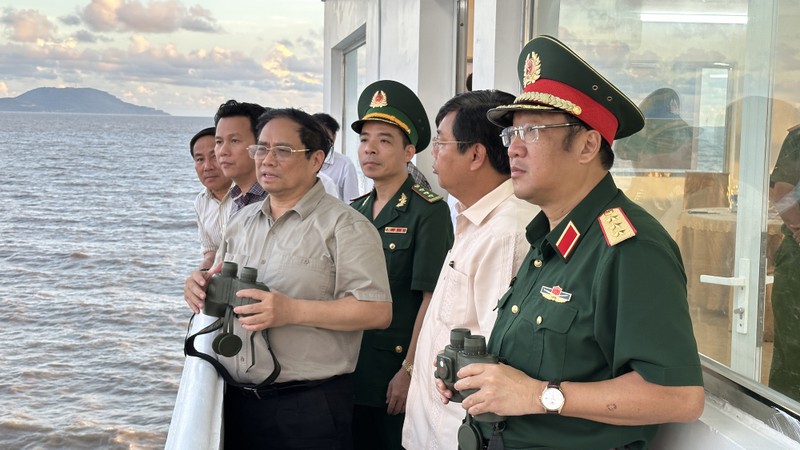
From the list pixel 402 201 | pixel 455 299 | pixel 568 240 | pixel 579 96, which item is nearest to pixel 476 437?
pixel 568 240

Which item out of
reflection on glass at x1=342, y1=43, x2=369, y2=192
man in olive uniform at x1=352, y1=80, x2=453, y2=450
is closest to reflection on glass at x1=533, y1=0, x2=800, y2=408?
man in olive uniform at x1=352, y1=80, x2=453, y2=450

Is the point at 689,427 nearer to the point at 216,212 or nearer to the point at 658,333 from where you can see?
the point at 658,333

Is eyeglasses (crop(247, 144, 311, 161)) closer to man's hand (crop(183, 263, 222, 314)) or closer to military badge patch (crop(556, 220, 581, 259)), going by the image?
man's hand (crop(183, 263, 222, 314))

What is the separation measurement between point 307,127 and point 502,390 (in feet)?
4.64

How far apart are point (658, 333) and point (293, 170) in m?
1.47

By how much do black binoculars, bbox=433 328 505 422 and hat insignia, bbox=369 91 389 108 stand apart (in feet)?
6.44

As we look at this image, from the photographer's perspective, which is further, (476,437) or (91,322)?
(91,322)

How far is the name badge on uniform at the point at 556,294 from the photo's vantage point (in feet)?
5.29

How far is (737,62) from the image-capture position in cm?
207

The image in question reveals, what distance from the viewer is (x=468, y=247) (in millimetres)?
2268

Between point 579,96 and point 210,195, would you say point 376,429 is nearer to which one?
point 210,195

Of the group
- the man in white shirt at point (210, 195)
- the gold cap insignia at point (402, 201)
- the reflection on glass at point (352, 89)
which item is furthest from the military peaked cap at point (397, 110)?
the reflection on glass at point (352, 89)

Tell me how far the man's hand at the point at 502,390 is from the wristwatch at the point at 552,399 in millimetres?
11

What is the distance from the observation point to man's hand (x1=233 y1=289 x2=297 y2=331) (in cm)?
227
